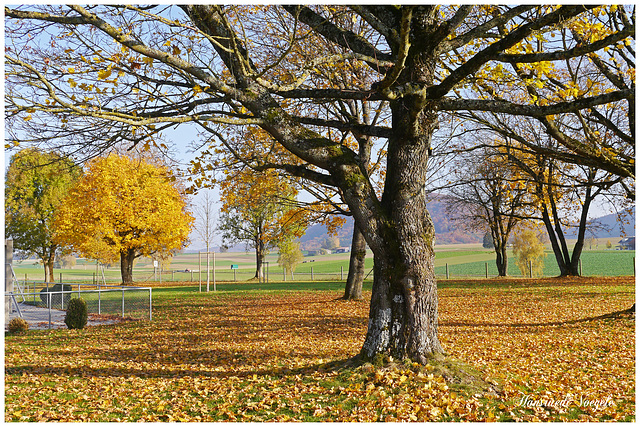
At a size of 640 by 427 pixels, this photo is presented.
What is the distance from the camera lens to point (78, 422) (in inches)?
197

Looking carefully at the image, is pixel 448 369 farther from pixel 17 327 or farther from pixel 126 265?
pixel 126 265

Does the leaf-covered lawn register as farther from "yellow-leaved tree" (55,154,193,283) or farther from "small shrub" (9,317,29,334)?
"yellow-leaved tree" (55,154,193,283)

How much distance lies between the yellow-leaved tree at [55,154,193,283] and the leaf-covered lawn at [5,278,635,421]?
14438mm

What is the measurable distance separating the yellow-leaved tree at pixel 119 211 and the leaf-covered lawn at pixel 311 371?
568 inches

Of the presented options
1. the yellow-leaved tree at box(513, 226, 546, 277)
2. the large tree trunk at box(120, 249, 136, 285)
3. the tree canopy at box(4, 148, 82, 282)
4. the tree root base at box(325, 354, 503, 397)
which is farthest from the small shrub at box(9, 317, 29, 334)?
the yellow-leaved tree at box(513, 226, 546, 277)

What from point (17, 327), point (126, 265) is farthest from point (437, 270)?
point (17, 327)

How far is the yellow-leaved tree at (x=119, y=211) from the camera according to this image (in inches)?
1024

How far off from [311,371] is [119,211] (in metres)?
22.4

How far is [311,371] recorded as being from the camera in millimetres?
6594


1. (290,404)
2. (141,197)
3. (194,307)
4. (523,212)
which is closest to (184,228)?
(141,197)

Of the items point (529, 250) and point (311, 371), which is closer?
point (311, 371)

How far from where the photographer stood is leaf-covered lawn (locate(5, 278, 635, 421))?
5.18m

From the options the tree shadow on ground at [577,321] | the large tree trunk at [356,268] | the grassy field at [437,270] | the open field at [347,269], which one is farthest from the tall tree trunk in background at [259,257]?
the tree shadow on ground at [577,321]

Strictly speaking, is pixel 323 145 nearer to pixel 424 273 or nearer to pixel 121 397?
pixel 424 273
